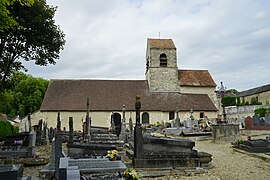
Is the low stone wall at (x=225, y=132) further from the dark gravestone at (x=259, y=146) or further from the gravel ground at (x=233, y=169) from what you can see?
the gravel ground at (x=233, y=169)

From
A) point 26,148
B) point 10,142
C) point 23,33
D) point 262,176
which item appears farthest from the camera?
point 23,33

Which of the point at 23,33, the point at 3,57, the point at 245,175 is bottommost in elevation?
the point at 245,175

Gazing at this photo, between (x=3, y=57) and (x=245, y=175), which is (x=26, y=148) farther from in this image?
(x=3, y=57)

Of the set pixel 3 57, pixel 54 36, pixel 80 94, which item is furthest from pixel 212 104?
pixel 3 57

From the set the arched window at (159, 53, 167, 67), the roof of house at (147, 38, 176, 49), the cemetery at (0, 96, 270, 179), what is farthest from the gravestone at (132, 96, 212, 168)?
the roof of house at (147, 38, 176, 49)

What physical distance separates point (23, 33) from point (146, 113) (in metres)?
17.9

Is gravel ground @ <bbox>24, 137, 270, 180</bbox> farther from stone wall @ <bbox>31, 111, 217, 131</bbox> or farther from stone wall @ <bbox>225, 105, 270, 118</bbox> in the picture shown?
stone wall @ <bbox>225, 105, 270, 118</bbox>

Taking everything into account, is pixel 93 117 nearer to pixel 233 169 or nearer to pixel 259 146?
pixel 259 146

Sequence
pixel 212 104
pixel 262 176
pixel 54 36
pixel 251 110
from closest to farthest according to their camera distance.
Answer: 1. pixel 262 176
2. pixel 54 36
3. pixel 251 110
4. pixel 212 104

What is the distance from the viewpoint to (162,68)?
34.1m

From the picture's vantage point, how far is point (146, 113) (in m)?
30.9

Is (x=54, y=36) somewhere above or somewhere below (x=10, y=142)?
above

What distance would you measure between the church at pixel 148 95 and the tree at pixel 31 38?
11875 millimetres

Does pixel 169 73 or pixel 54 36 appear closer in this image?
pixel 54 36
